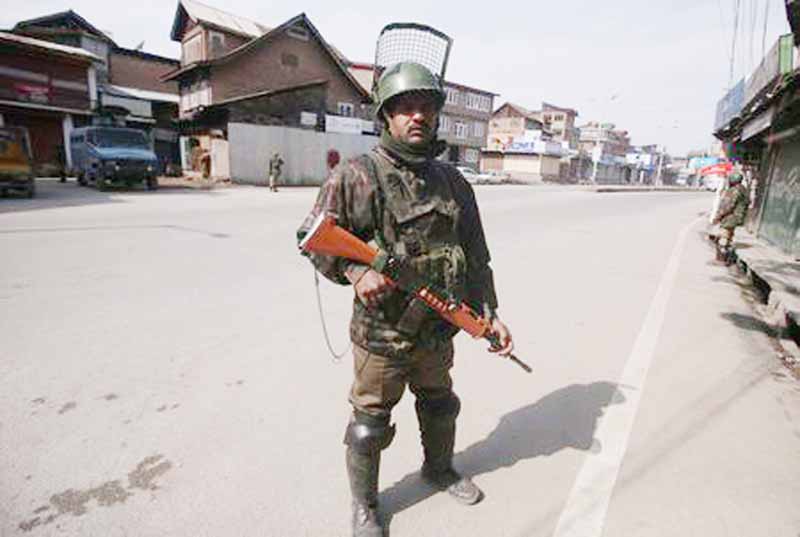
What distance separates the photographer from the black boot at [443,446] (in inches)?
91.9

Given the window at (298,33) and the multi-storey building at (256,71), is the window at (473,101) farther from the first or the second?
the window at (298,33)

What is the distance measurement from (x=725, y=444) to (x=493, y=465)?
1.46 m

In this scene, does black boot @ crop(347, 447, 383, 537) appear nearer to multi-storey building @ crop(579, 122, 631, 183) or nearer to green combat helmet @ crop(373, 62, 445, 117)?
green combat helmet @ crop(373, 62, 445, 117)

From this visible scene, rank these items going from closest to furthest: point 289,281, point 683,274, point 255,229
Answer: point 289,281, point 683,274, point 255,229

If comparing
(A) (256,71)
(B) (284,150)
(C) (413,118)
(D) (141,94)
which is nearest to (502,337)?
(C) (413,118)

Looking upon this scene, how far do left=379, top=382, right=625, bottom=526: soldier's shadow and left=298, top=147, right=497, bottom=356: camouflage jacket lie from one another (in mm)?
820

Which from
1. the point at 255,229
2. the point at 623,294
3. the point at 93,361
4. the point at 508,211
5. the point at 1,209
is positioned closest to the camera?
the point at 93,361

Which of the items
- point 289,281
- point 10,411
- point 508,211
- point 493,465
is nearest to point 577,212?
point 508,211

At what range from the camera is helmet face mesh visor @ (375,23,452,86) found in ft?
7.47

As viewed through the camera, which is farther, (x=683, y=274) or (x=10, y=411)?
(x=683, y=274)

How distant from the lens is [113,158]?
15.4 meters

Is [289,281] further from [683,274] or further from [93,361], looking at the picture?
[683,274]

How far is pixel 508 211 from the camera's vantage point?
1523 cm

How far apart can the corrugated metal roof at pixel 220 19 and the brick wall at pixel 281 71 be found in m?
3.13
